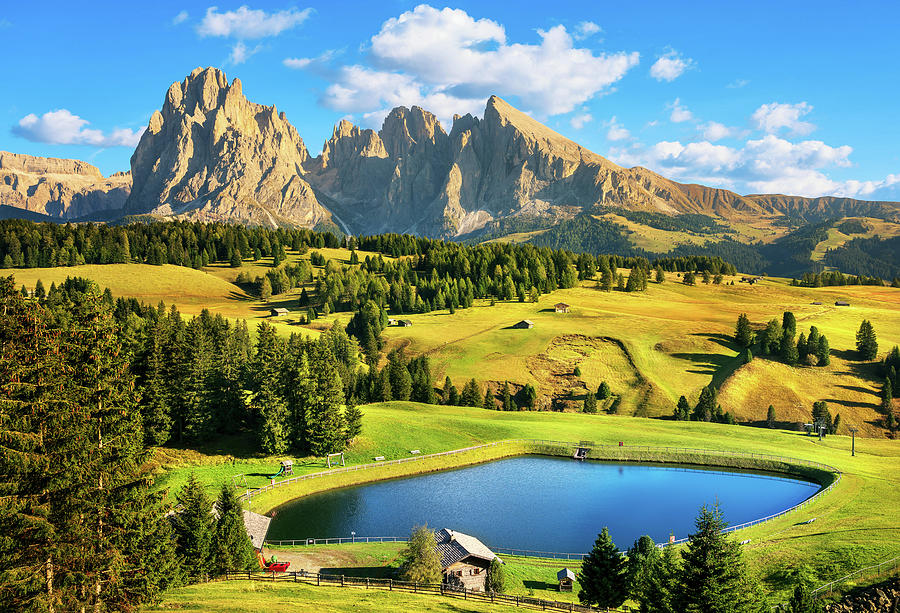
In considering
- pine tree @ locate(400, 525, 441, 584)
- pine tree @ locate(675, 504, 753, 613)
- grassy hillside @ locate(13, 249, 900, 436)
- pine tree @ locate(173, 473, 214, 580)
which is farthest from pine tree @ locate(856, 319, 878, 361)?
pine tree @ locate(173, 473, 214, 580)

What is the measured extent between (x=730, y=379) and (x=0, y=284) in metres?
114

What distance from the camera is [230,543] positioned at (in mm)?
41688

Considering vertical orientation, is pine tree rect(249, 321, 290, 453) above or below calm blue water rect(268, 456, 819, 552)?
above

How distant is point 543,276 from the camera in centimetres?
18400

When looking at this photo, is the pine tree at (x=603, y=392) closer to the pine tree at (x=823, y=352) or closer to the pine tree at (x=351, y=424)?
the pine tree at (x=823, y=352)

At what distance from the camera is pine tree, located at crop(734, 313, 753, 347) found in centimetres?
13050

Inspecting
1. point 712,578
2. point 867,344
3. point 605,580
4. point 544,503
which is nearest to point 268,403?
point 544,503

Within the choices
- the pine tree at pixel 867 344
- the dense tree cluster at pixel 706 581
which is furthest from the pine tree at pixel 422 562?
the pine tree at pixel 867 344

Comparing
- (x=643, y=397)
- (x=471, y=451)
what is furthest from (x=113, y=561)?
(x=643, y=397)

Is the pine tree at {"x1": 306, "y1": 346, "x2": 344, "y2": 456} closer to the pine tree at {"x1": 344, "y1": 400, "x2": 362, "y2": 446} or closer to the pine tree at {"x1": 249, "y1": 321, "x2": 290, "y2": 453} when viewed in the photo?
the pine tree at {"x1": 344, "y1": 400, "x2": 362, "y2": 446}

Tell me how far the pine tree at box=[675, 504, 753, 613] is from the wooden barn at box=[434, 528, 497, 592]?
1757cm

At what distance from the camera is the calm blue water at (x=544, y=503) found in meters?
58.6

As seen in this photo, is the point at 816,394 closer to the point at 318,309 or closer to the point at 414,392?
the point at 414,392

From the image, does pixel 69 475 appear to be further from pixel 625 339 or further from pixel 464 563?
pixel 625 339
